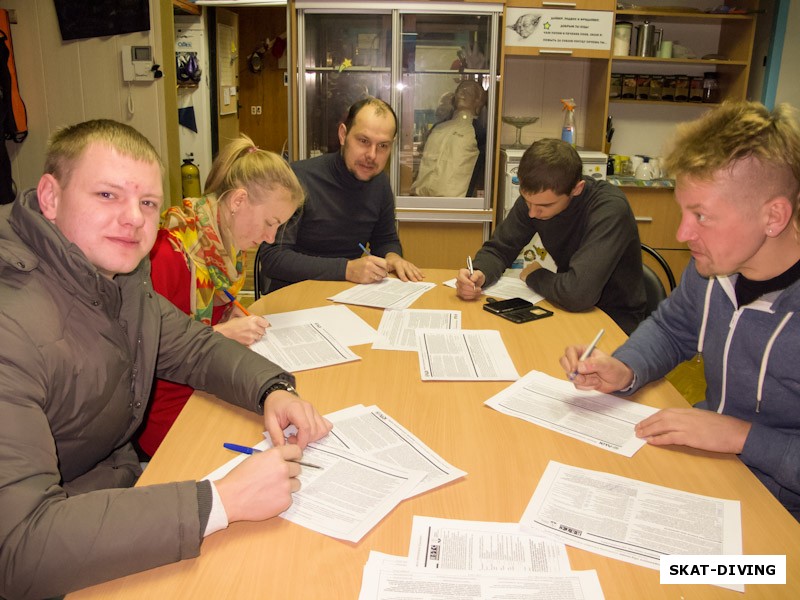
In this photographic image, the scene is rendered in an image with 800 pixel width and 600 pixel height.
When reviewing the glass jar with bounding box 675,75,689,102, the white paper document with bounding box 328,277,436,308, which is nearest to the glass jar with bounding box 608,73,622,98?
the glass jar with bounding box 675,75,689,102

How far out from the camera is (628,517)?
3.12ft

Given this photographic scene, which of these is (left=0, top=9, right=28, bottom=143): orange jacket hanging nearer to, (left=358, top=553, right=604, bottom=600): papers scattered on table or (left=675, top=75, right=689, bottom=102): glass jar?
(left=358, top=553, right=604, bottom=600): papers scattered on table

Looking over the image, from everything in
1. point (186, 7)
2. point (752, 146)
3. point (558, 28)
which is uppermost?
point (186, 7)

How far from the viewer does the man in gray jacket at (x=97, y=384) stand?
793 millimetres

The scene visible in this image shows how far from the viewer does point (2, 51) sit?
3.86 m

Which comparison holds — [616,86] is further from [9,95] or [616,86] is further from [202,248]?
[9,95]

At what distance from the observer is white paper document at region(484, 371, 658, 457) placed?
3.91 ft

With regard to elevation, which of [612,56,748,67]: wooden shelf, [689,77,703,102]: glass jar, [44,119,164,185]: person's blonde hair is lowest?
[44,119,164,185]: person's blonde hair

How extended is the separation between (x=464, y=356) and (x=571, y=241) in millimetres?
946

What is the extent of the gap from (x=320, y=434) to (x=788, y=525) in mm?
747

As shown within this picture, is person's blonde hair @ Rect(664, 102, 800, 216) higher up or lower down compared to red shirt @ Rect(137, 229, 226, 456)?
higher up

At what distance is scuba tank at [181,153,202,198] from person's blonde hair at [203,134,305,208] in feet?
14.2

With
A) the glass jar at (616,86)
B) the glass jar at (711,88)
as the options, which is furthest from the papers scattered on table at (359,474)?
the glass jar at (711,88)

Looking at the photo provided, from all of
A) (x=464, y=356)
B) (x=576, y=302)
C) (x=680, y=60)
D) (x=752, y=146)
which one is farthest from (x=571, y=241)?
(x=680, y=60)
